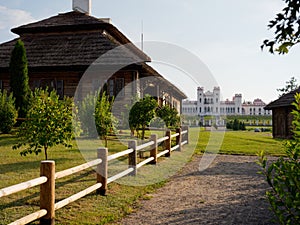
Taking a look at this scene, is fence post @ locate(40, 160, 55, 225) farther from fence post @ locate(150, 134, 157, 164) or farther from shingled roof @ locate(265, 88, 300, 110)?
shingled roof @ locate(265, 88, 300, 110)

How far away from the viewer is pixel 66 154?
11.2 m

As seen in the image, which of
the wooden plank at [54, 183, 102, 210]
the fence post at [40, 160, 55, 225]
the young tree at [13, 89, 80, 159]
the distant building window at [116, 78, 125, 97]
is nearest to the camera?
the fence post at [40, 160, 55, 225]

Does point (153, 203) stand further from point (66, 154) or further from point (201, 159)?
point (201, 159)

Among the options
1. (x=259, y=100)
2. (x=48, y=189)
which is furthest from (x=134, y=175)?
(x=259, y=100)

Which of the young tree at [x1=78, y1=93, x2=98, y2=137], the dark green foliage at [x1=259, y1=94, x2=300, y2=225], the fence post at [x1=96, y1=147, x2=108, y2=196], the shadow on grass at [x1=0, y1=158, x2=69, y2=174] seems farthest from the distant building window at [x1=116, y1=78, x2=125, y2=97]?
the dark green foliage at [x1=259, y1=94, x2=300, y2=225]

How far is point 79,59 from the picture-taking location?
65.8 ft

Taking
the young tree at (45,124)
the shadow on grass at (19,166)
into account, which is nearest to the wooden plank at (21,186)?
the young tree at (45,124)

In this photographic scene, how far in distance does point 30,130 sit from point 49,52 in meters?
14.5

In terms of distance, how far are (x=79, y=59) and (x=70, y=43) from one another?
2.39m

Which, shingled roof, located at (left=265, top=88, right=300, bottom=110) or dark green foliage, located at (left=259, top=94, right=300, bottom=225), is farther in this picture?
shingled roof, located at (left=265, top=88, right=300, bottom=110)

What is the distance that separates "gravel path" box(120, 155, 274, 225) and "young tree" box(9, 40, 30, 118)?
9.66m

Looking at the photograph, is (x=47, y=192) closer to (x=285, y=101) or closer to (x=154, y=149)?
(x=154, y=149)

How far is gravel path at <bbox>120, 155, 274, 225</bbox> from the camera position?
5.75m

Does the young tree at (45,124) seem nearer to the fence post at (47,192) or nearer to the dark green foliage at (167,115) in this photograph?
the fence post at (47,192)
